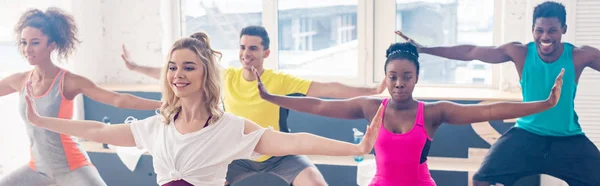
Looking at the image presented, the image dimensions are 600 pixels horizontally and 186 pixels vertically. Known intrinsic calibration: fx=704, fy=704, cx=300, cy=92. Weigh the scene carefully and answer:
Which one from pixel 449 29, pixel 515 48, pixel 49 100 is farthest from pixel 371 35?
pixel 49 100

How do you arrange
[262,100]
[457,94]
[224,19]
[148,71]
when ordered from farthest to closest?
[224,19] → [457,94] → [148,71] → [262,100]

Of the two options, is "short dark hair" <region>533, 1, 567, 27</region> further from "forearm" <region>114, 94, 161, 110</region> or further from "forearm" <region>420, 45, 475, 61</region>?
"forearm" <region>114, 94, 161, 110</region>

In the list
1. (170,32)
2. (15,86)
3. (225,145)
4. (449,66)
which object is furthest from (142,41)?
(225,145)

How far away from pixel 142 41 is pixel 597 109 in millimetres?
3284

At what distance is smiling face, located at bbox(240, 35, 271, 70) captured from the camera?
388 centimetres

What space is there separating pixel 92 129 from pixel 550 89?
2.25 meters

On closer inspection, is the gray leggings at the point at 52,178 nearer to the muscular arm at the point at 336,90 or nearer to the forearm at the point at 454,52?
the muscular arm at the point at 336,90

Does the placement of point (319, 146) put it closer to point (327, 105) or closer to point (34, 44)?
point (327, 105)

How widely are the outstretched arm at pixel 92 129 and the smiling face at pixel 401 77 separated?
1130 mm

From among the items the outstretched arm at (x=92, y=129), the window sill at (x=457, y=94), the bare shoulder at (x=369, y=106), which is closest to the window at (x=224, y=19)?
the window sill at (x=457, y=94)

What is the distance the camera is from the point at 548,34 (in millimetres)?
3514

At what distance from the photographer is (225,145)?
2621 millimetres

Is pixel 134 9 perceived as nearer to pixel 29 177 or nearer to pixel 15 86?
pixel 15 86

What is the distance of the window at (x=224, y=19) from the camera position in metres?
5.37
